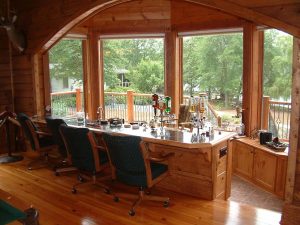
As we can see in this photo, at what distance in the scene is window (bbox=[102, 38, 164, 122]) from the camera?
6.32m

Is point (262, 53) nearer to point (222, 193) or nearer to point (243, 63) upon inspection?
point (243, 63)

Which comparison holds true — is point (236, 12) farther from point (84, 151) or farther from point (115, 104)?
point (115, 104)

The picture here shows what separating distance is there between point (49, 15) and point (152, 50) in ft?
6.56

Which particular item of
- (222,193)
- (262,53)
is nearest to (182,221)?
(222,193)

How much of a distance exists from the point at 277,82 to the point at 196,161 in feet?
7.44

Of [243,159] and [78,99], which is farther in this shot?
[78,99]

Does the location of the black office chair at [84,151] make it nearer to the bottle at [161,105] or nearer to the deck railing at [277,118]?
the bottle at [161,105]

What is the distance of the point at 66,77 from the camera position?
21.6 ft

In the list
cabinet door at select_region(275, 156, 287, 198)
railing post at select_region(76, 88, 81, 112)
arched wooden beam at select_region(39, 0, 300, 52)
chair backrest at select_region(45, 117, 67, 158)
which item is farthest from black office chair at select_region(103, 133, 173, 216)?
railing post at select_region(76, 88, 81, 112)

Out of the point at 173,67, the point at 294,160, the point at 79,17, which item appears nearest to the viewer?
the point at 294,160

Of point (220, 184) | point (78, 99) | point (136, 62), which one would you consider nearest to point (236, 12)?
point (220, 184)

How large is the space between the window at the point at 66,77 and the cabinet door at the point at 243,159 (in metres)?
3.38

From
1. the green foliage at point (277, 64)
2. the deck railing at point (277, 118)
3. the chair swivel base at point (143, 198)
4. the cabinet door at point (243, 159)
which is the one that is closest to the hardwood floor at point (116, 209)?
the chair swivel base at point (143, 198)

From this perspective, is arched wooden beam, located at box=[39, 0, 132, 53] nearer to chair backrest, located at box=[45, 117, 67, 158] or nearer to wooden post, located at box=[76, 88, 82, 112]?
wooden post, located at box=[76, 88, 82, 112]
